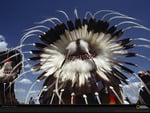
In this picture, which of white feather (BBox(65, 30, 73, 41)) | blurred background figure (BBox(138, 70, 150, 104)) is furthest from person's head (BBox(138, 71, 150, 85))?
white feather (BBox(65, 30, 73, 41))

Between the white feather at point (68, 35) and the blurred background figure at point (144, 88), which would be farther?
the white feather at point (68, 35)

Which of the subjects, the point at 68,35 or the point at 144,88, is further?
the point at 68,35

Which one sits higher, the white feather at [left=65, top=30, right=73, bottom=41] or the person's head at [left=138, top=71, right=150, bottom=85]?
the white feather at [left=65, top=30, right=73, bottom=41]

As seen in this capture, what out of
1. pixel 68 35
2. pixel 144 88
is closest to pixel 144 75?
pixel 144 88

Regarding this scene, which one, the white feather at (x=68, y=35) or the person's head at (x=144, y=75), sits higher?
the white feather at (x=68, y=35)

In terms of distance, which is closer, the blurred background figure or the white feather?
the blurred background figure

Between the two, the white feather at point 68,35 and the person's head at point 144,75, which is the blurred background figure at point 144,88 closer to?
the person's head at point 144,75

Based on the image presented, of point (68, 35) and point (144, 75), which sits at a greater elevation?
point (68, 35)

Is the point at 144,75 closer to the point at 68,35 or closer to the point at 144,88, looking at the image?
the point at 144,88

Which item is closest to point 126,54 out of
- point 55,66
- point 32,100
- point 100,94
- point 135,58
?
point 135,58

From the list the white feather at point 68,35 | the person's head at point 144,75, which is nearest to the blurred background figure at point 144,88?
the person's head at point 144,75

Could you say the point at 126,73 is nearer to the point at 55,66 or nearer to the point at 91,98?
the point at 91,98

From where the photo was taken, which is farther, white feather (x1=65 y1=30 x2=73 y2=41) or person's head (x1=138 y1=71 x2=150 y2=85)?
white feather (x1=65 y1=30 x2=73 y2=41)

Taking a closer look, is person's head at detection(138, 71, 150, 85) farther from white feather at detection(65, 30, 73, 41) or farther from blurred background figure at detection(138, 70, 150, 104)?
white feather at detection(65, 30, 73, 41)
